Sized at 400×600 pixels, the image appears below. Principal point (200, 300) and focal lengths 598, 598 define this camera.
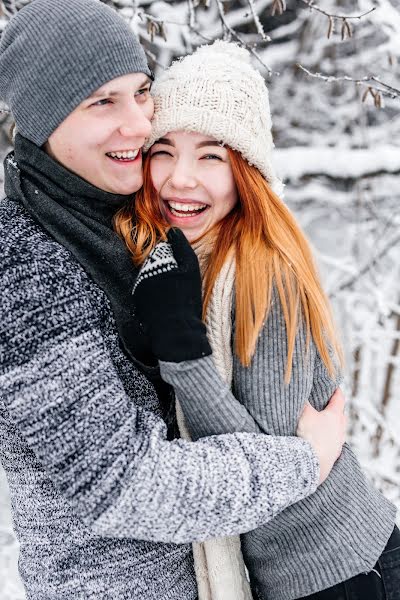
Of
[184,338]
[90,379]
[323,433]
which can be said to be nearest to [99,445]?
[90,379]

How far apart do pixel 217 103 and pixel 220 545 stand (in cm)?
125

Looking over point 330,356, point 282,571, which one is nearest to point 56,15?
point 330,356

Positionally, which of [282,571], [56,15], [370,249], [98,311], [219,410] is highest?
[56,15]

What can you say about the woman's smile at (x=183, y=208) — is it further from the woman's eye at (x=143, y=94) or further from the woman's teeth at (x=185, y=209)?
the woman's eye at (x=143, y=94)

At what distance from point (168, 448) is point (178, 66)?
1197 mm

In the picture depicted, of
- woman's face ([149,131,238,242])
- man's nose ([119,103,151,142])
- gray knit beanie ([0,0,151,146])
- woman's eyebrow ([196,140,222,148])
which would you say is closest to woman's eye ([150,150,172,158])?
woman's face ([149,131,238,242])

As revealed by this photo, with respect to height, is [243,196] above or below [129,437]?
above

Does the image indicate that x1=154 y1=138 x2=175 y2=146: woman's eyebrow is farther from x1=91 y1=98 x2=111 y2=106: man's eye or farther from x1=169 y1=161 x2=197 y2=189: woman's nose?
x1=91 y1=98 x2=111 y2=106: man's eye

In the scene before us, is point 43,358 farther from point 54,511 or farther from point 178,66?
→ point 178,66

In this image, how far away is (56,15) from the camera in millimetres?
1491

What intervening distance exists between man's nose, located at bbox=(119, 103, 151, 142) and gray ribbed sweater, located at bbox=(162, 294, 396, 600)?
592 millimetres

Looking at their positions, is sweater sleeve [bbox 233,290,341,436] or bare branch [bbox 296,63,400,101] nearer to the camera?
sweater sleeve [bbox 233,290,341,436]

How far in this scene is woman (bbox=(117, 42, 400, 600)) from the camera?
158cm

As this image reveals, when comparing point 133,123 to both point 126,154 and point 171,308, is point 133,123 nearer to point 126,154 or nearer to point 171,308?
point 126,154
